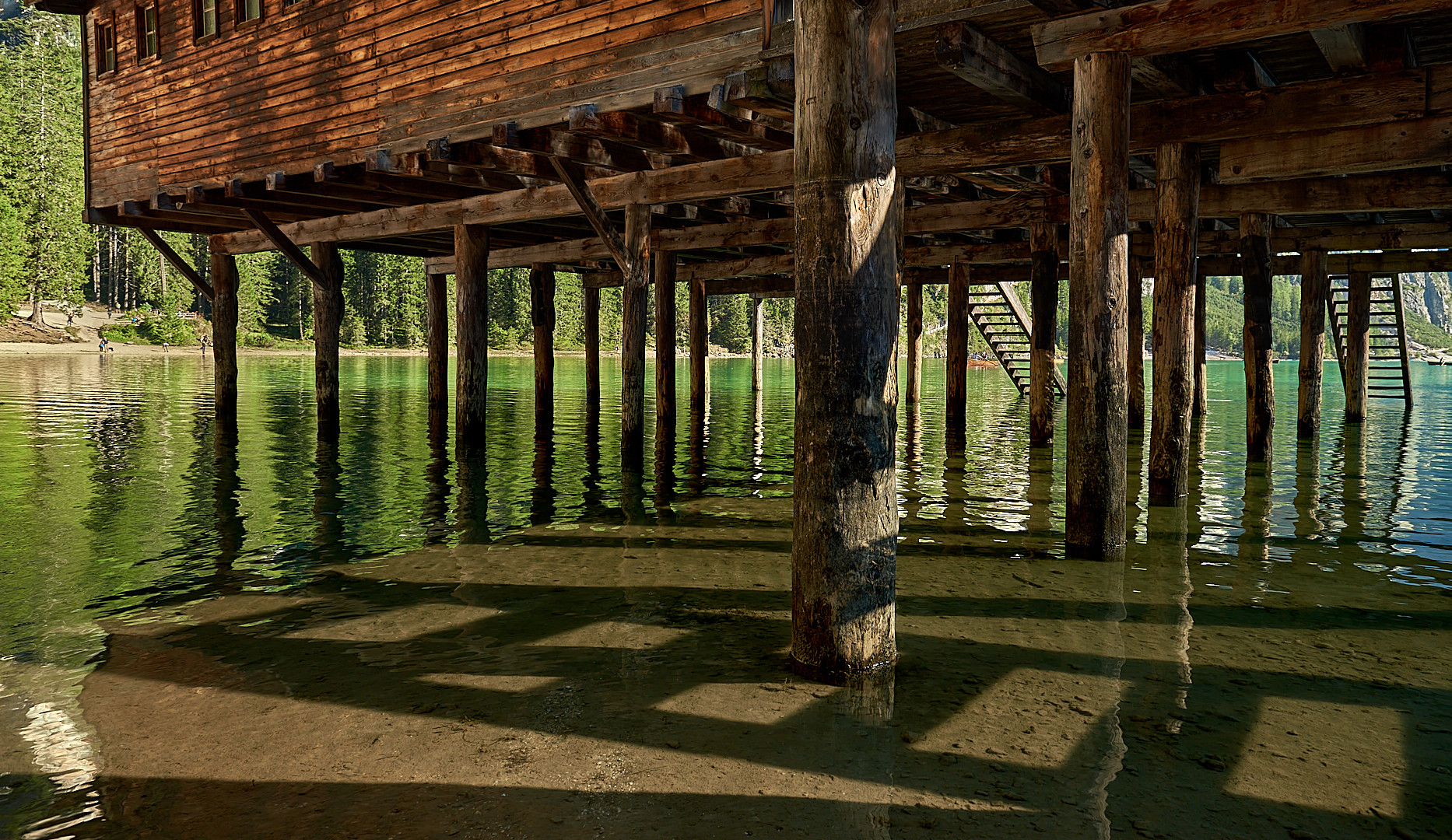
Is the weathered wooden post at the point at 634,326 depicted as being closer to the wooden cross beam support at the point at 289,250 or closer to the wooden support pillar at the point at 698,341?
the wooden cross beam support at the point at 289,250

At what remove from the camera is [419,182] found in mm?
13539

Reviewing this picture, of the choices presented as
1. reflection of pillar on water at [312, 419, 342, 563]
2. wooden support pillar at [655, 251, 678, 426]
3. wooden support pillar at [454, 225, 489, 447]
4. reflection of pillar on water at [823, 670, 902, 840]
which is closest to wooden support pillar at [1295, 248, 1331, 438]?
wooden support pillar at [655, 251, 678, 426]

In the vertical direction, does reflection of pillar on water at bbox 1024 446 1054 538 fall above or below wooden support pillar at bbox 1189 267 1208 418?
below

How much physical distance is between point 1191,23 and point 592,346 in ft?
59.2

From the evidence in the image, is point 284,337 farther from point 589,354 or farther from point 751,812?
point 751,812

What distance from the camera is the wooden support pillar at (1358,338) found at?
63.6 ft

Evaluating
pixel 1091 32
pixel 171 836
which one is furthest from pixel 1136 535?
pixel 171 836

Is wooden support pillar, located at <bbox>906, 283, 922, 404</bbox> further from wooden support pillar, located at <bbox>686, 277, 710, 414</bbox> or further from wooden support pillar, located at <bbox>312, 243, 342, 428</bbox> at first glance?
wooden support pillar, located at <bbox>312, 243, 342, 428</bbox>

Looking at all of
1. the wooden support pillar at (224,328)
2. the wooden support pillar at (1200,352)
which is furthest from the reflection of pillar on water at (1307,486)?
the wooden support pillar at (224,328)

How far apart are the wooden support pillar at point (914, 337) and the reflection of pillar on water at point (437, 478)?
1121 cm

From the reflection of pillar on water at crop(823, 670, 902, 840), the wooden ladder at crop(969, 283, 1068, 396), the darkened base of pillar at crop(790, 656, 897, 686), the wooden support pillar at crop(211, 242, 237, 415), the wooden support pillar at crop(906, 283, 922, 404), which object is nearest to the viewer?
the reflection of pillar on water at crop(823, 670, 902, 840)

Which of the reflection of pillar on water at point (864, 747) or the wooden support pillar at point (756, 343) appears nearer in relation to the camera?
the reflection of pillar on water at point (864, 747)

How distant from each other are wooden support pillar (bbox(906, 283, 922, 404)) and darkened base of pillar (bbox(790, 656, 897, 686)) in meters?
18.9

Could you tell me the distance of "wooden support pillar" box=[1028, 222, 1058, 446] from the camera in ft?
43.7
